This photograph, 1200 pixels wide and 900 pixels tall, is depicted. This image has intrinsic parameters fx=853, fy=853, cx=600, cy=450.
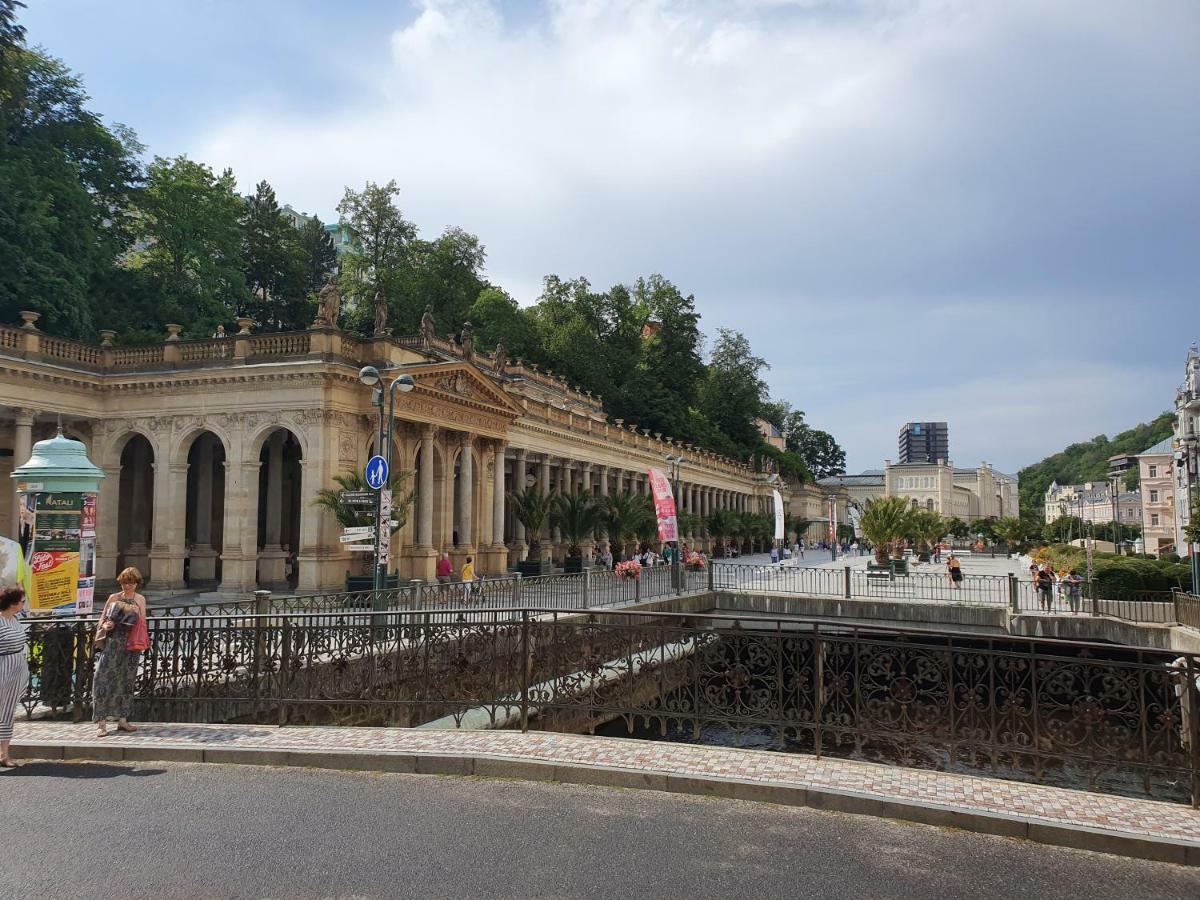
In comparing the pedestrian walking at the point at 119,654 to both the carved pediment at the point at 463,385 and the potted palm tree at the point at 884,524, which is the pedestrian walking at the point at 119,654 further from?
the potted palm tree at the point at 884,524

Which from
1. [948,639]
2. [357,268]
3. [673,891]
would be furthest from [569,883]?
[357,268]

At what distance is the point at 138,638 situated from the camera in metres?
8.89

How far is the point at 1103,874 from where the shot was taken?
5344mm

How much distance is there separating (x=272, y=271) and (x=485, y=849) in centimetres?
5665

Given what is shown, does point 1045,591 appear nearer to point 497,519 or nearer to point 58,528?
point 497,519

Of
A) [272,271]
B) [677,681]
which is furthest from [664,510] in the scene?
[272,271]

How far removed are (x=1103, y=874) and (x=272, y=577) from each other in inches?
1076

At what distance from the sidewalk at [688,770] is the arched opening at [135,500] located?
78.0ft

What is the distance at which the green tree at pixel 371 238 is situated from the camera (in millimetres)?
57344

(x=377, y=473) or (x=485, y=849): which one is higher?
(x=377, y=473)

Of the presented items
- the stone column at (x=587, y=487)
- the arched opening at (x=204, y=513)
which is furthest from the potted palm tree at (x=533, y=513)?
the arched opening at (x=204, y=513)

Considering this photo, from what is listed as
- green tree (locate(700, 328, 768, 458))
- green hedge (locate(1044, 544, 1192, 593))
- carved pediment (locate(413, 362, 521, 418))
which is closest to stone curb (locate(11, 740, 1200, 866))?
carved pediment (locate(413, 362, 521, 418))

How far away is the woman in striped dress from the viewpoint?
7578mm

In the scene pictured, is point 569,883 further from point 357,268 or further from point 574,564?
point 357,268
